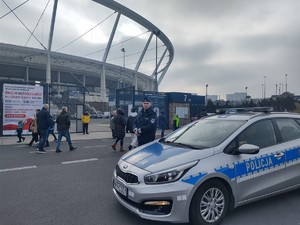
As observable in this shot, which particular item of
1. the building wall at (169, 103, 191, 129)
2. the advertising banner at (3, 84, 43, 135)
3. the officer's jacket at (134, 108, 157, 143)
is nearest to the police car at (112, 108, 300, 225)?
the officer's jacket at (134, 108, 157, 143)

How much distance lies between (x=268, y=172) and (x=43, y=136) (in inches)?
324

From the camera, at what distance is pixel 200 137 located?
4.29 metres

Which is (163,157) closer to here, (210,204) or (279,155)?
(210,204)

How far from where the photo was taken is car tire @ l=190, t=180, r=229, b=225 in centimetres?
329

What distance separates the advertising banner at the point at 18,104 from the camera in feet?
47.4

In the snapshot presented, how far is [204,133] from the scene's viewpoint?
14.4 ft

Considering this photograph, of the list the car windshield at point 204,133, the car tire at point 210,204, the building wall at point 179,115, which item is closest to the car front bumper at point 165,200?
the car tire at point 210,204

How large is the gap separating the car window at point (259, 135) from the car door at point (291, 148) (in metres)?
0.21

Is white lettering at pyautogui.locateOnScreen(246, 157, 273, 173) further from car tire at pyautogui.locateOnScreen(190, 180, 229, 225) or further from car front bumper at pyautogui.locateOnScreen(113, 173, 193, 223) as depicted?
→ car front bumper at pyautogui.locateOnScreen(113, 173, 193, 223)

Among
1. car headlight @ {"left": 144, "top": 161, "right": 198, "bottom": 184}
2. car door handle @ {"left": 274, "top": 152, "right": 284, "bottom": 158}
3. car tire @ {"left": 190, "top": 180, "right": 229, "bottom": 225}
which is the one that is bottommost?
car tire @ {"left": 190, "top": 180, "right": 229, "bottom": 225}

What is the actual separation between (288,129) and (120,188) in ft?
9.87

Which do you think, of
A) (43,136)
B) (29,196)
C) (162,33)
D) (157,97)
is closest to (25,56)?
(162,33)

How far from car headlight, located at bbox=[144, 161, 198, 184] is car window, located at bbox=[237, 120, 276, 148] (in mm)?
1092

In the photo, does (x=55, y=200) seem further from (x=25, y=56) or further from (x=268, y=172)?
(x=25, y=56)
